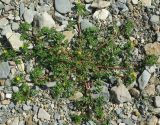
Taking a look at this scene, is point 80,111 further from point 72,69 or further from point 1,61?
point 1,61

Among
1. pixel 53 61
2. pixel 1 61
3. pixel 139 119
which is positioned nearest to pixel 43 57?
pixel 53 61

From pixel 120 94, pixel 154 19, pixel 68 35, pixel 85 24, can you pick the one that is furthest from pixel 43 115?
pixel 154 19

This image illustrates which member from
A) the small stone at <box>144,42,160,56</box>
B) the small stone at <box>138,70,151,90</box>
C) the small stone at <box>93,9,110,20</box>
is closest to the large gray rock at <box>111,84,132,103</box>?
the small stone at <box>138,70,151,90</box>

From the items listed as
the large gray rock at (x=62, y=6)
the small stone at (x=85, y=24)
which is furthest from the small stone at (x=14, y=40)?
the small stone at (x=85, y=24)

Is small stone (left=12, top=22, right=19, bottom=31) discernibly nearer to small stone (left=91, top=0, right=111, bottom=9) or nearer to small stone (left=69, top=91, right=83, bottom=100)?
small stone (left=91, top=0, right=111, bottom=9)

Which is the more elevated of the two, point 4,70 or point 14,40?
point 14,40

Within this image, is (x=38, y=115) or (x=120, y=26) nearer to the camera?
(x=38, y=115)

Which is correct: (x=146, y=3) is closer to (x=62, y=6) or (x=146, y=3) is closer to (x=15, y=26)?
(x=62, y=6)
